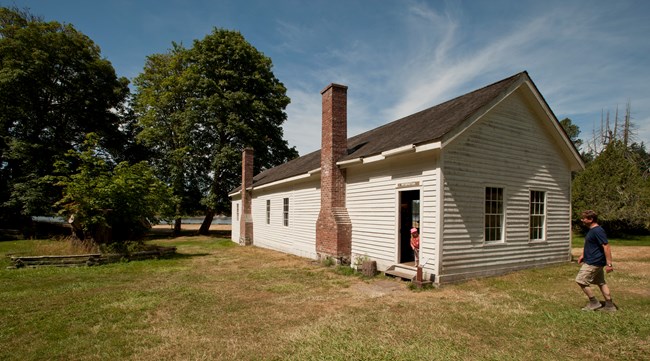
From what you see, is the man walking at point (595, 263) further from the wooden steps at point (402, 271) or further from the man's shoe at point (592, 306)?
the wooden steps at point (402, 271)

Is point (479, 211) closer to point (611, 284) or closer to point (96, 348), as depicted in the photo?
point (611, 284)

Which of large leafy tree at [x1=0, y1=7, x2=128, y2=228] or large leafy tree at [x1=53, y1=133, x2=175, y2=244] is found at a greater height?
large leafy tree at [x1=0, y1=7, x2=128, y2=228]

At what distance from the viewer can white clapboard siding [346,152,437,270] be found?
9.02 metres

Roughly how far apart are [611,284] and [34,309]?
13.2m

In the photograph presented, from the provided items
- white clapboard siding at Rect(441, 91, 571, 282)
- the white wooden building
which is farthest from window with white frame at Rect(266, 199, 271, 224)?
white clapboard siding at Rect(441, 91, 571, 282)

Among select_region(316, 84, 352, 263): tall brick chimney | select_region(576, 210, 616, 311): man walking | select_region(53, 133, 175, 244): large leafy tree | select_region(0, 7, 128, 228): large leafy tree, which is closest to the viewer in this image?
select_region(576, 210, 616, 311): man walking

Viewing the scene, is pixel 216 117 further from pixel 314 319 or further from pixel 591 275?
pixel 591 275

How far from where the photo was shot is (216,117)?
2897cm

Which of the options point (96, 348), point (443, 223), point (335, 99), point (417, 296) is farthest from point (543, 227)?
point (96, 348)

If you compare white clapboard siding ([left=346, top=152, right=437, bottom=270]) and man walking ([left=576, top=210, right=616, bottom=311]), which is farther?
white clapboard siding ([left=346, top=152, right=437, bottom=270])

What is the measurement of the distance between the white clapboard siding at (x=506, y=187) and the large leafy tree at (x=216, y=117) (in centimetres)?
2181

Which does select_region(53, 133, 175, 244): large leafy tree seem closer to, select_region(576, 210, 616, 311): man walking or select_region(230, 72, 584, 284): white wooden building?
select_region(230, 72, 584, 284): white wooden building

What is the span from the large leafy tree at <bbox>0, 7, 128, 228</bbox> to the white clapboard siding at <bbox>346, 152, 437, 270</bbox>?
24.4 metres

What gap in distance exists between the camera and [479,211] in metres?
9.51
